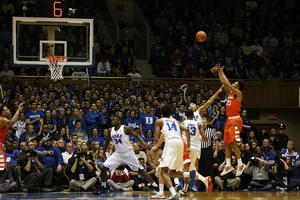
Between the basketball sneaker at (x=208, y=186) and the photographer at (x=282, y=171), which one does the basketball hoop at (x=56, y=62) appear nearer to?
the basketball sneaker at (x=208, y=186)

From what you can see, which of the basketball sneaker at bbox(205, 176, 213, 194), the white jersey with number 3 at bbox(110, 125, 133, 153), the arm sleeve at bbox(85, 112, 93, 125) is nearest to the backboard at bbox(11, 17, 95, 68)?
the arm sleeve at bbox(85, 112, 93, 125)

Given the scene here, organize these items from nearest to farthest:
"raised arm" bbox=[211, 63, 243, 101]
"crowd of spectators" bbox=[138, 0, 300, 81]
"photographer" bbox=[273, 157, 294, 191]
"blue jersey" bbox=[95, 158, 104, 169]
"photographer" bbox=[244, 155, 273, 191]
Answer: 1. "raised arm" bbox=[211, 63, 243, 101]
2. "blue jersey" bbox=[95, 158, 104, 169]
3. "photographer" bbox=[244, 155, 273, 191]
4. "photographer" bbox=[273, 157, 294, 191]
5. "crowd of spectators" bbox=[138, 0, 300, 81]

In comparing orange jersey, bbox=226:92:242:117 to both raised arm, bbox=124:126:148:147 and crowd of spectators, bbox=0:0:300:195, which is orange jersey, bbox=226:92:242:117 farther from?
crowd of spectators, bbox=0:0:300:195

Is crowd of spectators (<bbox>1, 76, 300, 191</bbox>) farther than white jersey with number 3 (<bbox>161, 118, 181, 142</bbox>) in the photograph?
Yes

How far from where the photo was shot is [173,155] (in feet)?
32.2

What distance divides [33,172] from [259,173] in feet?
24.4

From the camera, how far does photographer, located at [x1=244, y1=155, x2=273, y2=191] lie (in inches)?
565

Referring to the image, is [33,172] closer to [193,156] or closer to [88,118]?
[88,118]

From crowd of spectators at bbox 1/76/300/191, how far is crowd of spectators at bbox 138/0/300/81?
2.92 metres

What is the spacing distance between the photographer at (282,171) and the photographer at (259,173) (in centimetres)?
37

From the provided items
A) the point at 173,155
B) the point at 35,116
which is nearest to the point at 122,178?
the point at 35,116

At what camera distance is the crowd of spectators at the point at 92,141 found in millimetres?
13383

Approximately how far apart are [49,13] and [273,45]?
12.7 metres

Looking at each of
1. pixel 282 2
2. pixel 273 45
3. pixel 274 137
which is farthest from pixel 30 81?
pixel 282 2
